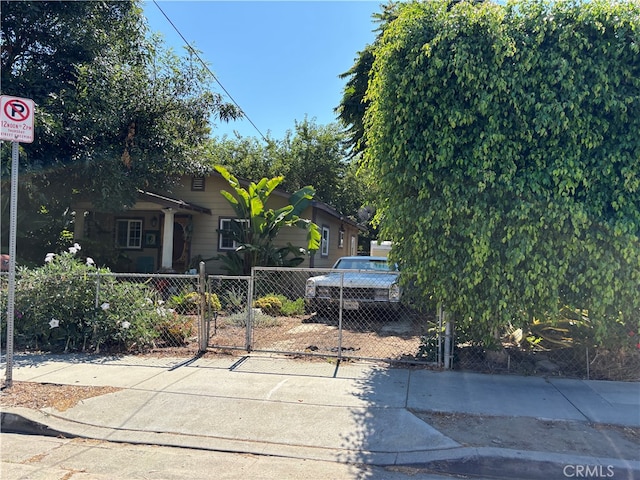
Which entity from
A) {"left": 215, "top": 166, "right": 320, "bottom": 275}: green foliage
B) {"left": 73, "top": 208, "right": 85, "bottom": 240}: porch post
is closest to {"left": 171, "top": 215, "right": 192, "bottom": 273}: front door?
{"left": 215, "top": 166, "right": 320, "bottom": 275}: green foliage

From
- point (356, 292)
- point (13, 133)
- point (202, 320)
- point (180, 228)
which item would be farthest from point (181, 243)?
point (13, 133)

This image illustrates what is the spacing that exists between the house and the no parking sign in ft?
27.3

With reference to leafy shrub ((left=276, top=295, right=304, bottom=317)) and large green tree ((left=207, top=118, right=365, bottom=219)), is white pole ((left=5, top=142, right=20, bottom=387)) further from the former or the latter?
large green tree ((left=207, top=118, right=365, bottom=219))

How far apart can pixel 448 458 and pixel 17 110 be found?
245 inches

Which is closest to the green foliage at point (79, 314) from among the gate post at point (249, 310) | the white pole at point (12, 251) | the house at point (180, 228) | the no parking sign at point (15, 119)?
the gate post at point (249, 310)

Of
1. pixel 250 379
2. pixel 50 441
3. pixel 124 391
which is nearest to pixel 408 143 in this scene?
pixel 250 379

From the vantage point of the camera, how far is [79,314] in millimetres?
7652

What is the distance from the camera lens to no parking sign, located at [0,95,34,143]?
5527 millimetres

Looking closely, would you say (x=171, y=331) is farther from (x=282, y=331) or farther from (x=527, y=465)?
(x=527, y=465)

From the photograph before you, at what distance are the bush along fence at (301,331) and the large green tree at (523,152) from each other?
2.68ft

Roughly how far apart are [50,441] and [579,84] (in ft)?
22.9

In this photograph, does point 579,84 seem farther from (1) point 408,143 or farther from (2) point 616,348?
(2) point 616,348

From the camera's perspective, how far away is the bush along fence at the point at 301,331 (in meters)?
6.60

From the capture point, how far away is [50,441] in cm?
454
